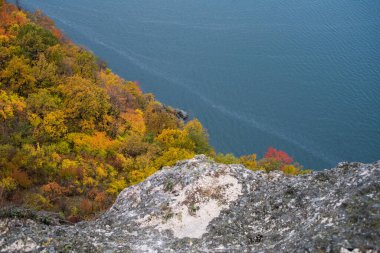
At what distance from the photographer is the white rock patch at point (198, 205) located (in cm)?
2045

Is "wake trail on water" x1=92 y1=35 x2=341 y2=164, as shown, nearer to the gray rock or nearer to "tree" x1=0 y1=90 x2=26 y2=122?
"tree" x1=0 y1=90 x2=26 y2=122

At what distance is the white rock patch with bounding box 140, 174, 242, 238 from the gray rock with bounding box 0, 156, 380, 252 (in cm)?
Result: 5

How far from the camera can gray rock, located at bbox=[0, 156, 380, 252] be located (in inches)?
628

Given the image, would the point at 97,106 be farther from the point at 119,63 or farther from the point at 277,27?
the point at 277,27

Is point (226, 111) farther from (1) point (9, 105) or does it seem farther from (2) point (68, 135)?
(1) point (9, 105)

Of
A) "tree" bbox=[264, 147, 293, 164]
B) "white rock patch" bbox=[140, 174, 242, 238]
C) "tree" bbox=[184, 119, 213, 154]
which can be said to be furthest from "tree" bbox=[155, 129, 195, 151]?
"tree" bbox=[264, 147, 293, 164]

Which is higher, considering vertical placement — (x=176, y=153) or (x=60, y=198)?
(x=176, y=153)

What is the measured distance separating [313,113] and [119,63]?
3430cm

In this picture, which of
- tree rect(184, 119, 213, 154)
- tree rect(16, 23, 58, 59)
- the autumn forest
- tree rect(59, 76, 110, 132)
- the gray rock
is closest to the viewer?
the gray rock

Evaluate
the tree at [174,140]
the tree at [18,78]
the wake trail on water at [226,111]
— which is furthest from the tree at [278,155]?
the tree at [18,78]

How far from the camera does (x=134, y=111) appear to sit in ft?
165

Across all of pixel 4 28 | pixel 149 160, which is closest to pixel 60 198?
pixel 149 160

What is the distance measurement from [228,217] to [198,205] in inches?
67.8

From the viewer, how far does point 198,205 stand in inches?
851
